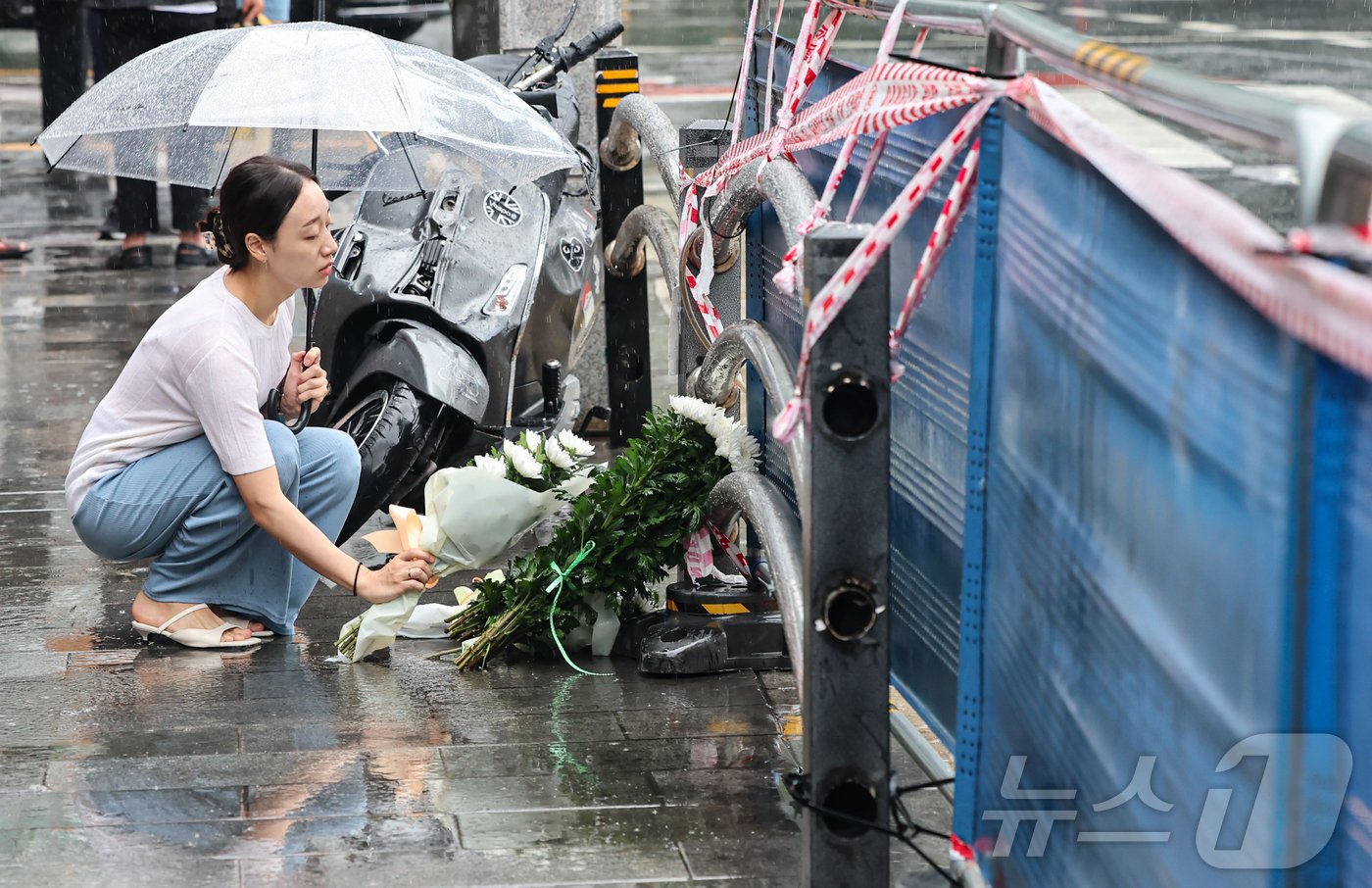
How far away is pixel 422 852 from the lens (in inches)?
130

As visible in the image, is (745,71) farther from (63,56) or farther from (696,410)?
(63,56)

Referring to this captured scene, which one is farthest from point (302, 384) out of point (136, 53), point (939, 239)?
point (136, 53)

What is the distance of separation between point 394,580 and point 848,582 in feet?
6.44

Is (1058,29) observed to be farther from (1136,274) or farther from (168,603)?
(168,603)

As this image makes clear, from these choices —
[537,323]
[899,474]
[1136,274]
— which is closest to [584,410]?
[537,323]

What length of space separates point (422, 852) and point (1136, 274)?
188 centimetres

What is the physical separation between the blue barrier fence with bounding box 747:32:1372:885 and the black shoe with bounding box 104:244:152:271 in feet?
25.8

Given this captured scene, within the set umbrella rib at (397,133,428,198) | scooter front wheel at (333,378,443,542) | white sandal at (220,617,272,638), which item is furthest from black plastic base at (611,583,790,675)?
umbrella rib at (397,133,428,198)

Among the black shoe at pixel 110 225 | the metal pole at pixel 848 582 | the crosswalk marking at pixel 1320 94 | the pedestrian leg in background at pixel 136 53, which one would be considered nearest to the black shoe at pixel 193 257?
the pedestrian leg in background at pixel 136 53

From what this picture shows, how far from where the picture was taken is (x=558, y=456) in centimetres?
458

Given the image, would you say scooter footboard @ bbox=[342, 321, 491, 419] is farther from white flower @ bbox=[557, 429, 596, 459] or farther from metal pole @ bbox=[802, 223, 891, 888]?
metal pole @ bbox=[802, 223, 891, 888]

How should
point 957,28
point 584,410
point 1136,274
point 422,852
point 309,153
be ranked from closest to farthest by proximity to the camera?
point 1136,274 → point 957,28 → point 422,852 → point 309,153 → point 584,410

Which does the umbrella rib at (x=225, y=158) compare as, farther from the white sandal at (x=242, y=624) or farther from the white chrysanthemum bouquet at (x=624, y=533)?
the white chrysanthemum bouquet at (x=624, y=533)

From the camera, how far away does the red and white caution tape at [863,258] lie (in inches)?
101
